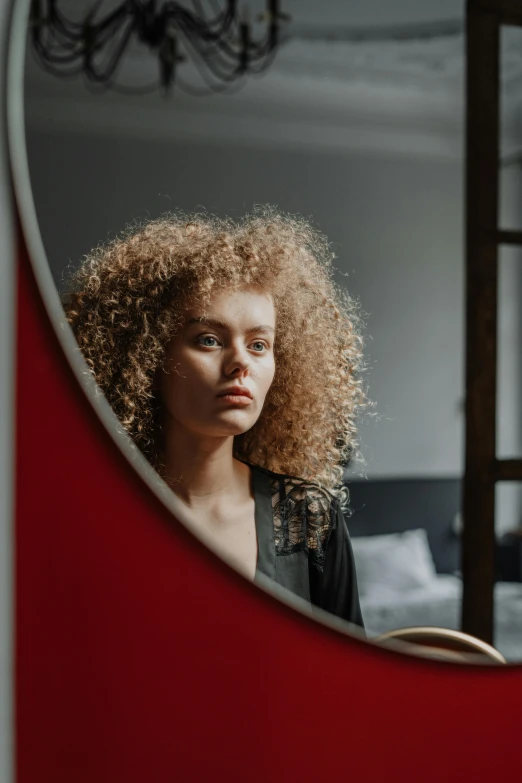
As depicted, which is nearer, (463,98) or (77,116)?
(77,116)

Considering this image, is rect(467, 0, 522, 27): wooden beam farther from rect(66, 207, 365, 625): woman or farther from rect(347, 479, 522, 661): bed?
rect(347, 479, 522, 661): bed

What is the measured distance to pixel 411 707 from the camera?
0.63 meters

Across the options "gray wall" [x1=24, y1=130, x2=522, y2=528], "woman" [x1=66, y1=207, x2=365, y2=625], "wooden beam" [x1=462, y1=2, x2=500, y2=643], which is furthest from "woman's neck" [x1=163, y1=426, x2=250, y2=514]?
"wooden beam" [x1=462, y1=2, x2=500, y2=643]

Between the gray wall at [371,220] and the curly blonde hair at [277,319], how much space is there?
0.6 inches

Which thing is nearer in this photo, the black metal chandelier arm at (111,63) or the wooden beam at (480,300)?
the black metal chandelier arm at (111,63)

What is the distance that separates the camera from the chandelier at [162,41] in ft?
1.71

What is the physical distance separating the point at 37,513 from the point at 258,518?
174 millimetres

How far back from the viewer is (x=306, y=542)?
1.96 ft

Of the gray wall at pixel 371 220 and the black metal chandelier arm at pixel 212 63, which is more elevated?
the black metal chandelier arm at pixel 212 63

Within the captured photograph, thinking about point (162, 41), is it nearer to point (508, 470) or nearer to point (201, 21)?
point (201, 21)

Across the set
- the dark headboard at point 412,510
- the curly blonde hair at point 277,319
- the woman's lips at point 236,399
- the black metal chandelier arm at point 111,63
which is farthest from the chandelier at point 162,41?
the dark headboard at point 412,510

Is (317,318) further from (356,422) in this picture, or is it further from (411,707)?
(411,707)

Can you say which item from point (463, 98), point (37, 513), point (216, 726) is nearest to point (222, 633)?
point (216, 726)

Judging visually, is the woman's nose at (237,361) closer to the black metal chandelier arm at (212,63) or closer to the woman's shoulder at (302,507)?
the woman's shoulder at (302,507)
